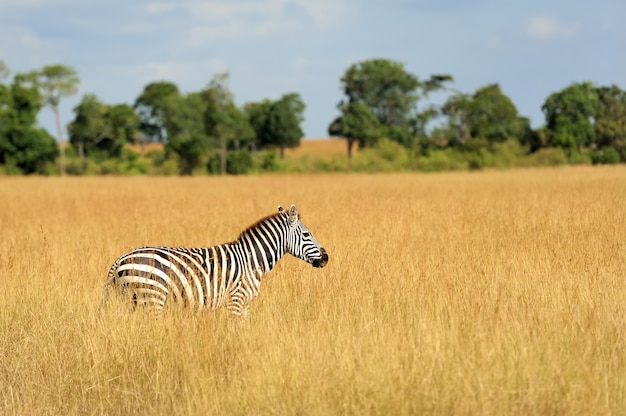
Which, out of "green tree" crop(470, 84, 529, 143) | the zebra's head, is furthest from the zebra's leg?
"green tree" crop(470, 84, 529, 143)

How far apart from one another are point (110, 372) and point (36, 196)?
19059 millimetres

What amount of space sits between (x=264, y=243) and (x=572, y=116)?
56.0 meters

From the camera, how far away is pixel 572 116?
58.2 m

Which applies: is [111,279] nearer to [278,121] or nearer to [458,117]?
[458,117]

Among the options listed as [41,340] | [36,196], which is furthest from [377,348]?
[36,196]

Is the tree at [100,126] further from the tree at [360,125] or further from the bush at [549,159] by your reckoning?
the bush at [549,159]

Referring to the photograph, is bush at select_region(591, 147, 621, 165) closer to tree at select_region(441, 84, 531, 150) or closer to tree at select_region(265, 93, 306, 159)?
tree at select_region(441, 84, 531, 150)

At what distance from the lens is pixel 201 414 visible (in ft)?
15.0

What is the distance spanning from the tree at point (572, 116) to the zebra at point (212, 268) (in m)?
48.5

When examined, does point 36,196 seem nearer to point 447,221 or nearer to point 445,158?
point 447,221

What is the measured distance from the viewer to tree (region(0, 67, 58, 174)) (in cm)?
5831

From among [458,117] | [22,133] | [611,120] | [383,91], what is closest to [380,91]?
[383,91]

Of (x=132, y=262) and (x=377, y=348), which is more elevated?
(x=132, y=262)

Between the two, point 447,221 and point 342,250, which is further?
point 447,221
